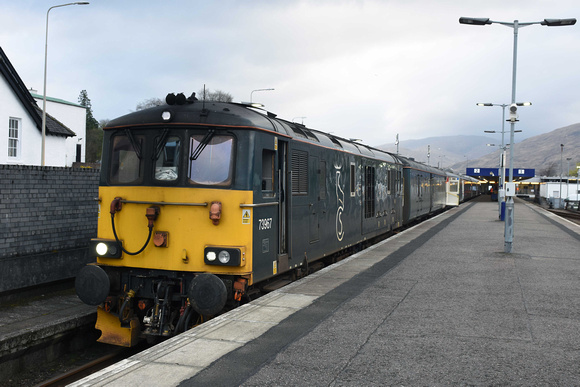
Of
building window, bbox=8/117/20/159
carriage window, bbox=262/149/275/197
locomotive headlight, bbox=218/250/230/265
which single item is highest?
building window, bbox=8/117/20/159

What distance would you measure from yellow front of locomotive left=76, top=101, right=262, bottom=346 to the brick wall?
2.39m

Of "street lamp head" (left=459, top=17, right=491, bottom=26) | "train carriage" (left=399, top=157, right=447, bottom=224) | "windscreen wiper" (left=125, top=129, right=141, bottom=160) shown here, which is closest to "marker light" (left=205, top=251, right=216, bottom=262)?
"windscreen wiper" (left=125, top=129, right=141, bottom=160)

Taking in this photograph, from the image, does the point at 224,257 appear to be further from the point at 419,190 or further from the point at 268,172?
the point at 419,190

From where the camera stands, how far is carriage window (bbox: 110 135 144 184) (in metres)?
7.58

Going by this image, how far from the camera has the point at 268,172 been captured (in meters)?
8.04

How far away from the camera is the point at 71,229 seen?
10.3 m

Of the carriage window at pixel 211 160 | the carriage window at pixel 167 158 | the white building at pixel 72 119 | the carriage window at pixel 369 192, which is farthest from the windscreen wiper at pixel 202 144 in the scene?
the white building at pixel 72 119

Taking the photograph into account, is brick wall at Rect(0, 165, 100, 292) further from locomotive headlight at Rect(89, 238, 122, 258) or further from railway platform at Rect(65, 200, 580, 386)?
railway platform at Rect(65, 200, 580, 386)

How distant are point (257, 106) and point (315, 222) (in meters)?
2.72

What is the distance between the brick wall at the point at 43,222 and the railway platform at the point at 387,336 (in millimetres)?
4273

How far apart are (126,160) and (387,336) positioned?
4.43 m

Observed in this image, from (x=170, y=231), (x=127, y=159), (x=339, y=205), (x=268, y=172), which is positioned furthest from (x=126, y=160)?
(x=339, y=205)

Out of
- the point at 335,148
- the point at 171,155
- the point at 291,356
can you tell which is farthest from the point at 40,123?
the point at 291,356

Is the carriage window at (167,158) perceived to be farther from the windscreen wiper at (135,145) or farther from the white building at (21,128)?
the white building at (21,128)
